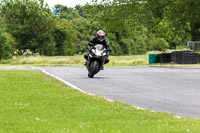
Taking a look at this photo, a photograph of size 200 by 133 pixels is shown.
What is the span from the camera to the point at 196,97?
12336 millimetres

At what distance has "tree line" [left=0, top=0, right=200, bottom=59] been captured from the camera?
4250 cm

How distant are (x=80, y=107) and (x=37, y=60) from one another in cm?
4571

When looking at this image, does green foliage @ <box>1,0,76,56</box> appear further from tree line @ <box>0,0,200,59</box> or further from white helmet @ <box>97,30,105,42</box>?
white helmet @ <box>97,30,105,42</box>

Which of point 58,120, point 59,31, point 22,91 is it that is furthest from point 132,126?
point 59,31

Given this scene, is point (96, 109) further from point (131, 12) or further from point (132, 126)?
point (131, 12)

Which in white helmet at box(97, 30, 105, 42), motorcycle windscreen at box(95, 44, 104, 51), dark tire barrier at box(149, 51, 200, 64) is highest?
white helmet at box(97, 30, 105, 42)

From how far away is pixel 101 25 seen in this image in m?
74.1

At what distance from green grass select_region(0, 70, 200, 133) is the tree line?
30209mm

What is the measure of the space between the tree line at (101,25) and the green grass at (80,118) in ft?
99.1

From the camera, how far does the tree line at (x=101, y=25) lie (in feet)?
139

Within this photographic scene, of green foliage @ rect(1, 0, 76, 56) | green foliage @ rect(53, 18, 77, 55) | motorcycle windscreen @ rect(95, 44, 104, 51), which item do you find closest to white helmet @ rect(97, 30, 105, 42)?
motorcycle windscreen @ rect(95, 44, 104, 51)

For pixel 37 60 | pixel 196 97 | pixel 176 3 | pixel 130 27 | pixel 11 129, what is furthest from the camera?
pixel 37 60

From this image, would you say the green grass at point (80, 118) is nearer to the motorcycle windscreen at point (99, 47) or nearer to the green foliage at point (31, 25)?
the motorcycle windscreen at point (99, 47)

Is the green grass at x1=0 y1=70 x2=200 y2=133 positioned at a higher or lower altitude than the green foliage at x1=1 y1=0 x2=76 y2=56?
lower
